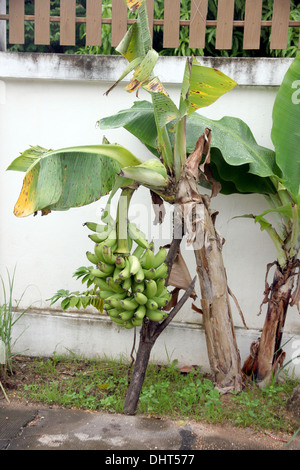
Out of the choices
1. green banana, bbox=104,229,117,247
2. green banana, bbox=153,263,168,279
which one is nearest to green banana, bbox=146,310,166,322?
green banana, bbox=153,263,168,279

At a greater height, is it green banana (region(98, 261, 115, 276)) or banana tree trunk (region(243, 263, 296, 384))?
green banana (region(98, 261, 115, 276))

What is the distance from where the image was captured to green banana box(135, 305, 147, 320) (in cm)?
258

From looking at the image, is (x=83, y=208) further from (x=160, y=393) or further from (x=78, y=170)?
(x=160, y=393)

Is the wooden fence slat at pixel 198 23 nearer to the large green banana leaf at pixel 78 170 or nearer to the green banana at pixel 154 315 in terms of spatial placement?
the large green banana leaf at pixel 78 170

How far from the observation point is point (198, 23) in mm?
3260

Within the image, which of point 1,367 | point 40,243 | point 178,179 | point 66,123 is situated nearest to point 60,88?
point 66,123

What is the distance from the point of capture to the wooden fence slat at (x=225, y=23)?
3.23m

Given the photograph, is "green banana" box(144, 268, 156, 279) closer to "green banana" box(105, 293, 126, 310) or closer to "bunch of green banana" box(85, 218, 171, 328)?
"bunch of green banana" box(85, 218, 171, 328)

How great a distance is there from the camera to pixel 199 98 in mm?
2582

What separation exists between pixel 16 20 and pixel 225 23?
1.51 m

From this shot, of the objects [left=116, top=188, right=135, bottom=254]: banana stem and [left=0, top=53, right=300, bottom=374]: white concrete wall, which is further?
[left=0, top=53, right=300, bottom=374]: white concrete wall

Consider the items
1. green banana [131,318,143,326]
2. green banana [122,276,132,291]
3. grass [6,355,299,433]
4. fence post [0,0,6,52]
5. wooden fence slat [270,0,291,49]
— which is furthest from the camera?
fence post [0,0,6,52]

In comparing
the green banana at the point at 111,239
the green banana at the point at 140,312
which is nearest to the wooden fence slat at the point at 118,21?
the green banana at the point at 111,239

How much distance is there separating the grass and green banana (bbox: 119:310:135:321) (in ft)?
2.07
